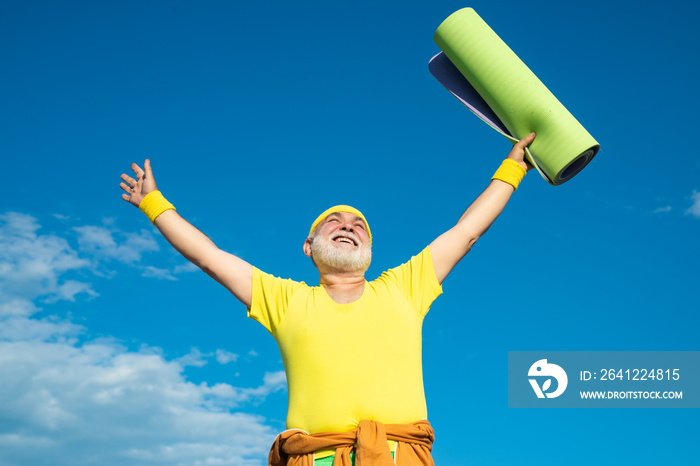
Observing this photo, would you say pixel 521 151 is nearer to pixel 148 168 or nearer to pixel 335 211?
pixel 335 211

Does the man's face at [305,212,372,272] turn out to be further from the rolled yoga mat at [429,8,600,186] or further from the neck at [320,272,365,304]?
the rolled yoga mat at [429,8,600,186]

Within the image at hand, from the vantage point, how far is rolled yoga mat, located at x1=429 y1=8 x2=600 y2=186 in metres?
5.66

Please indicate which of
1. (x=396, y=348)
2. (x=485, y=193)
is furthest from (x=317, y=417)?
(x=485, y=193)

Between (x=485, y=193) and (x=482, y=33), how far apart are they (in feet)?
4.97

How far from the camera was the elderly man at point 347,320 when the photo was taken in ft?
14.8

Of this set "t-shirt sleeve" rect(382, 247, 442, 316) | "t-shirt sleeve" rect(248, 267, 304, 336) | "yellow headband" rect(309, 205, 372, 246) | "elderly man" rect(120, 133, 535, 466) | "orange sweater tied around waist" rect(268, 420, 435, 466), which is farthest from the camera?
"yellow headband" rect(309, 205, 372, 246)

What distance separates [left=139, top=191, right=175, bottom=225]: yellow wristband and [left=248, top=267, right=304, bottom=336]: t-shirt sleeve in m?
0.93

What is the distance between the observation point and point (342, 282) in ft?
17.2

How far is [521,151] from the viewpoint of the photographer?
19.1ft

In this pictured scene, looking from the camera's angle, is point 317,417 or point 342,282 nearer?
point 317,417

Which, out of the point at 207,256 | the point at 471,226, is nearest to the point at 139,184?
the point at 207,256

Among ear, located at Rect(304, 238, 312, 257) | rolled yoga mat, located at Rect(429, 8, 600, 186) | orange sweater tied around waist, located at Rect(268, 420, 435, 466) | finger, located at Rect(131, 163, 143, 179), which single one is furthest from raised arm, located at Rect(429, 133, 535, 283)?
finger, located at Rect(131, 163, 143, 179)

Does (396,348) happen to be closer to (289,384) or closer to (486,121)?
(289,384)

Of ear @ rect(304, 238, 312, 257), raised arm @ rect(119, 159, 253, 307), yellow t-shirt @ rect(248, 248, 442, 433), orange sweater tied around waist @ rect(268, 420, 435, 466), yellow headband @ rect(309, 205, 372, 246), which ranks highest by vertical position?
yellow headband @ rect(309, 205, 372, 246)
